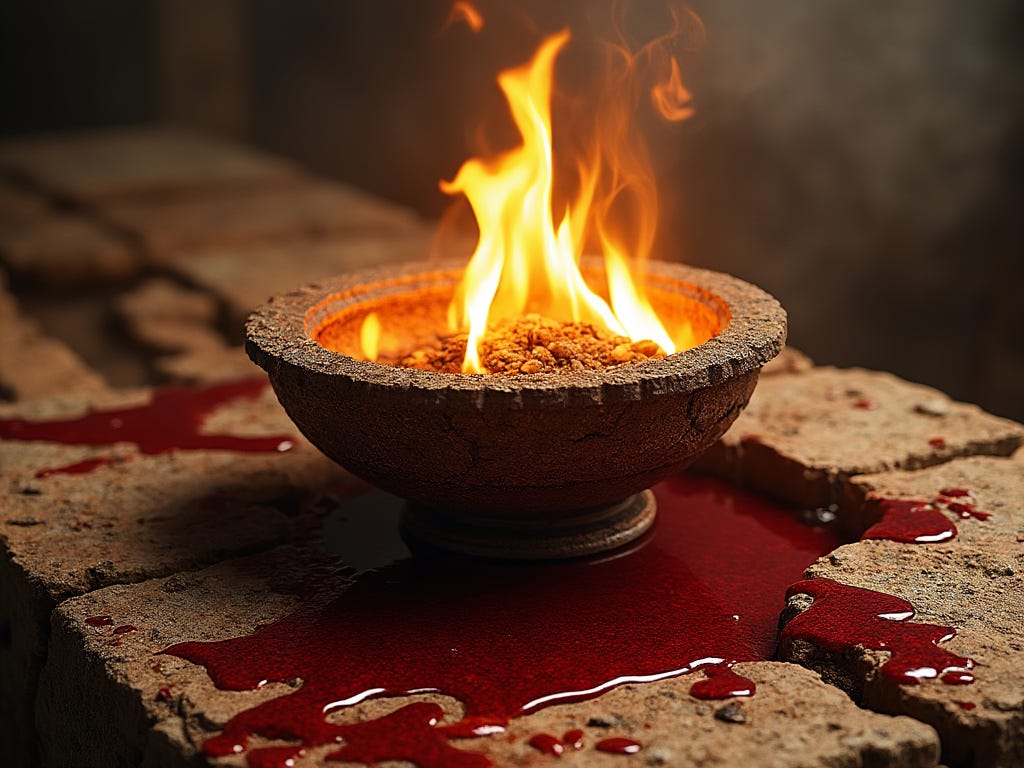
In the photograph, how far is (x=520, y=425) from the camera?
2.21m

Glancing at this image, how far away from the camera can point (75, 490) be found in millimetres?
2850

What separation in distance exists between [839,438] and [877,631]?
949 mm

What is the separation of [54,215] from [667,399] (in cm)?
434

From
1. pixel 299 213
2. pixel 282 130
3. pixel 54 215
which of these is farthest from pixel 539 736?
pixel 282 130

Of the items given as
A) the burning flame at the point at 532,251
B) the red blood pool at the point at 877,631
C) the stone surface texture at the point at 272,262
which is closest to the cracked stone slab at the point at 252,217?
the stone surface texture at the point at 272,262

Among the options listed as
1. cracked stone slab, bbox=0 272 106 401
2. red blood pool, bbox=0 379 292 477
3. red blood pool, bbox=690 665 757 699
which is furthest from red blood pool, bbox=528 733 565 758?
cracked stone slab, bbox=0 272 106 401

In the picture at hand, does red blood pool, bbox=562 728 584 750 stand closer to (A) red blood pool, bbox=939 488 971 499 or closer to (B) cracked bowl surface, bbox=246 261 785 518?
(B) cracked bowl surface, bbox=246 261 785 518

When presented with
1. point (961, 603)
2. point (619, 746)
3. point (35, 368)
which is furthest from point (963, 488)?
point (35, 368)

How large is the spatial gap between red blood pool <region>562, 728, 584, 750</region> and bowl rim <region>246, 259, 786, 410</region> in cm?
56

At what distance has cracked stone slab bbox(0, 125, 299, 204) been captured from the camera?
610 cm

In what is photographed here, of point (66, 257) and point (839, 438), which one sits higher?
point (839, 438)

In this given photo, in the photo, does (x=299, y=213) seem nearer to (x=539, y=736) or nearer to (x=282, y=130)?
(x=282, y=130)

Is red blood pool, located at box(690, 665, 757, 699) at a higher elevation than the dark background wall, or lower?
lower

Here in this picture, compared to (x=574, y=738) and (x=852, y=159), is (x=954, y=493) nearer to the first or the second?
(x=574, y=738)
